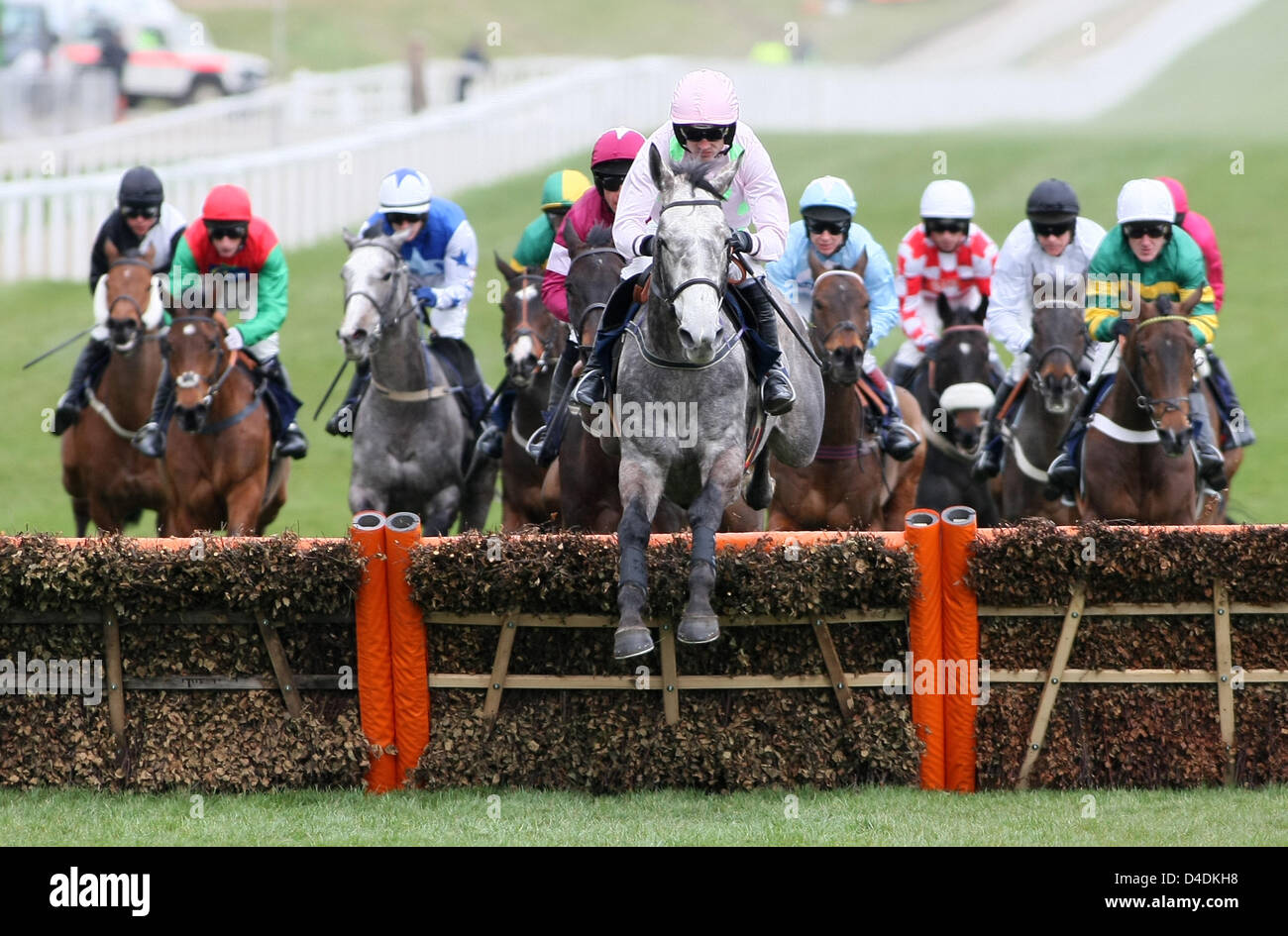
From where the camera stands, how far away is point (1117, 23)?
1697 inches

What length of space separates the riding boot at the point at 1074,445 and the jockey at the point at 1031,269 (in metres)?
0.69

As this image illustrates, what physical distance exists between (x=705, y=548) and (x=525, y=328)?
3.33 metres

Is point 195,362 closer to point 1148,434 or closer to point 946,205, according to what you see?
point 946,205

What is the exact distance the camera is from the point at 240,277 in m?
9.67

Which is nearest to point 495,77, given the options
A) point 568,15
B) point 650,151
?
point 568,15

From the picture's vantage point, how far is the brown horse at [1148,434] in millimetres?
8156

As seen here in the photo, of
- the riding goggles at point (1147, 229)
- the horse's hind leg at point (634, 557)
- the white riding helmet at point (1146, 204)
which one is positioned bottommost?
the horse's hind leg at point (634, 557)

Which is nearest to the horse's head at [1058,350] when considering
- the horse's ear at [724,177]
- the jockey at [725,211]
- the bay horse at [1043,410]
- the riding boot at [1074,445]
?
the bay horse at [1043,410]

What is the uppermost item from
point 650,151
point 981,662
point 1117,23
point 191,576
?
point 1117,23

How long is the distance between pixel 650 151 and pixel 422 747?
257cm

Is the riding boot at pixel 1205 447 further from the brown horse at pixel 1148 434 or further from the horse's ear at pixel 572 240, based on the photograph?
the horse's ear at pixel 572 240

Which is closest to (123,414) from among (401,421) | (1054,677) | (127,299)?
(127,299)

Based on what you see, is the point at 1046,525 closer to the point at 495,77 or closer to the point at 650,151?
the point at 650,151
